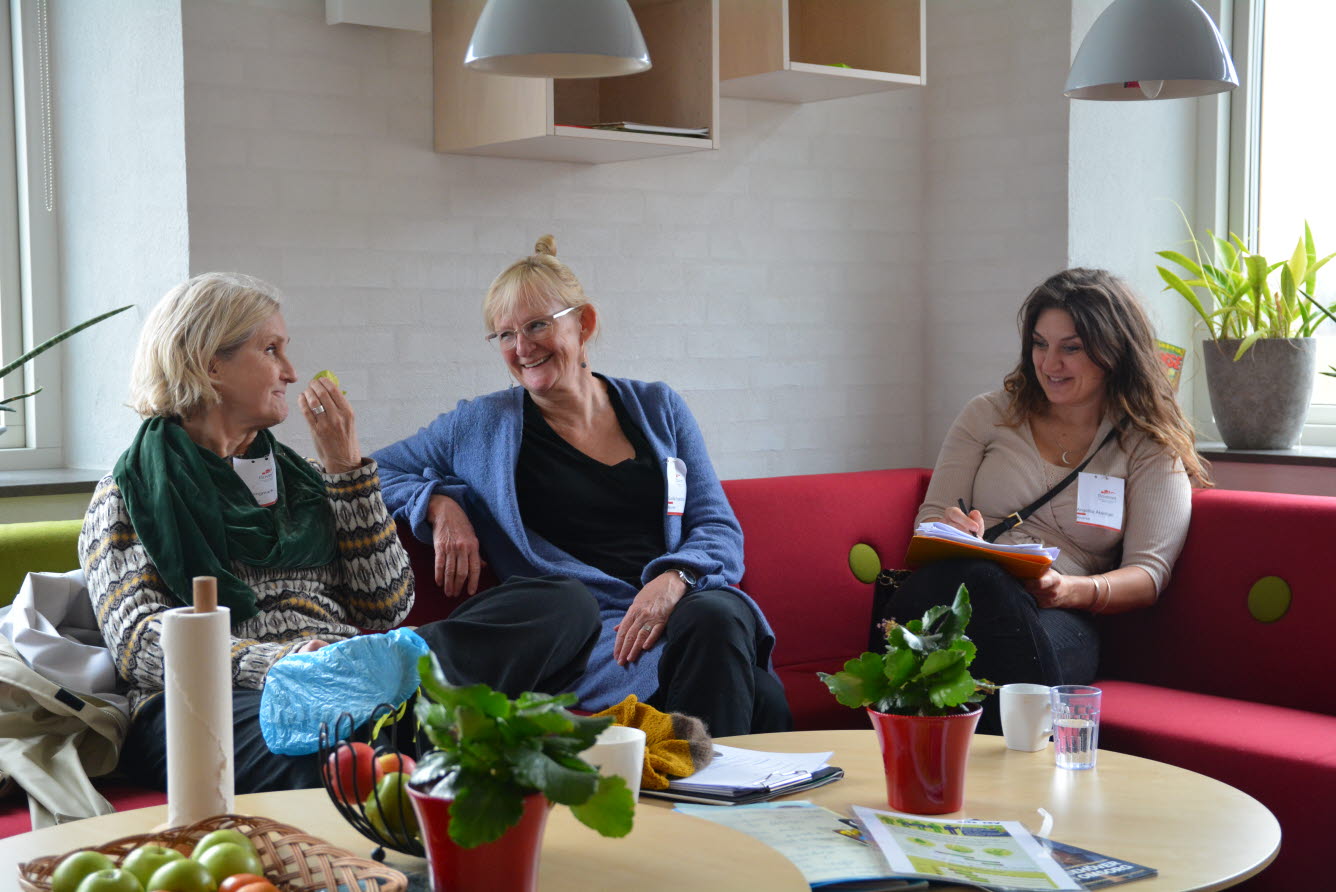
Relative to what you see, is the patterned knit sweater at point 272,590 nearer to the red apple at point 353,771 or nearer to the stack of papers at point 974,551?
the red apple at point 353,771

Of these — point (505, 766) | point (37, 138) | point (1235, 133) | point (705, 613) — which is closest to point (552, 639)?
point (705, 613)

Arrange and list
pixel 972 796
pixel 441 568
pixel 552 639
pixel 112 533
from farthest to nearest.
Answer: pixel 441 568 < pixel 552 639 < pixel 112 533 < pixel 972 796

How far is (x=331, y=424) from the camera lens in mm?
2559

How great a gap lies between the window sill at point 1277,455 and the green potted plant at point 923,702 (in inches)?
81.7

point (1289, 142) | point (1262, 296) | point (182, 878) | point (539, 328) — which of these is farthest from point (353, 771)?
point (1289, 142)

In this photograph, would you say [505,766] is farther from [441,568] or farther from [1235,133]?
[1235,133]

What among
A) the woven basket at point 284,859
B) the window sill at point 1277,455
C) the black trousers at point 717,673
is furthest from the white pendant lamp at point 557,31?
the window sill at point 1277,455

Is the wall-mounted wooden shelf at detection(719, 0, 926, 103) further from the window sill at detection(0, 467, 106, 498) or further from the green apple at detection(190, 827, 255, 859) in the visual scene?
the green apple at detection(190, 827, 255, 859)

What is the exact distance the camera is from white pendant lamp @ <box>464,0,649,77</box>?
216cm

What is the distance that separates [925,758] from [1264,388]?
2.26 meters

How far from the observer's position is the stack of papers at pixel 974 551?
2.71m

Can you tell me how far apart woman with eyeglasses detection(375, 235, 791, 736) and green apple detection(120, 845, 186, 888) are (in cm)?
148

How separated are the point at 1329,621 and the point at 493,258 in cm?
195

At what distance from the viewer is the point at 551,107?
293 cm
